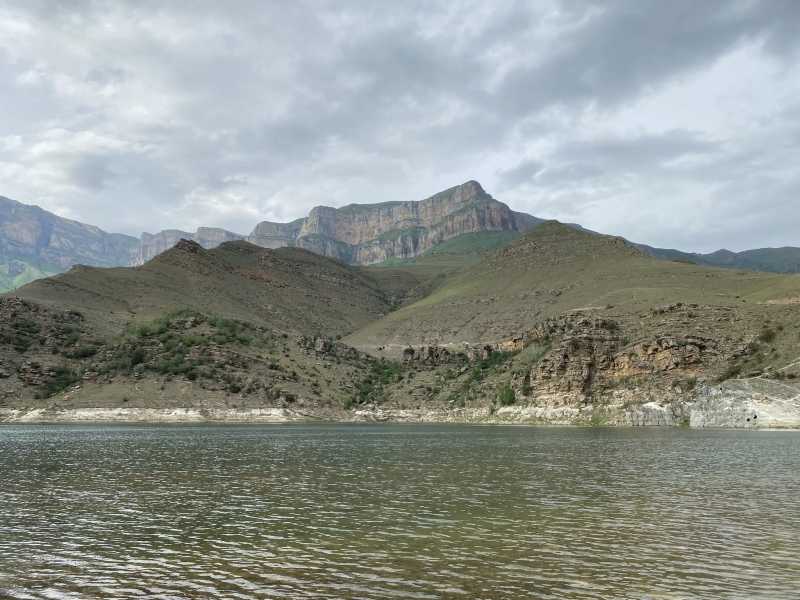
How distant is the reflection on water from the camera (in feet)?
47.3

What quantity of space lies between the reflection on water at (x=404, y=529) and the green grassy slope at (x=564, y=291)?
8304 centimetres

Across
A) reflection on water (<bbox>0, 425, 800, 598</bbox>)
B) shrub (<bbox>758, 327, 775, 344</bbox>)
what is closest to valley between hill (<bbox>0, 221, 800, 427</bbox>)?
shrub (<bbox>758, 327, 775, 344</bbox>)

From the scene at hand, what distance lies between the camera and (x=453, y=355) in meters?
141

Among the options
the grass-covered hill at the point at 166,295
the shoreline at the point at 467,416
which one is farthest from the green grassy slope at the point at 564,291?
the shoreline at the point at 467,416

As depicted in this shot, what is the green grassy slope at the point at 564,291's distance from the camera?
117856 millimetres

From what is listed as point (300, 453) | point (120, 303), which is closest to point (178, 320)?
point (120, 303)

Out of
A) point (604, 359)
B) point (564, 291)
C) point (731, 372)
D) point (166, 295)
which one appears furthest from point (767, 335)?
point (166, 295)

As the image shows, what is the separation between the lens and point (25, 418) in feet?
326

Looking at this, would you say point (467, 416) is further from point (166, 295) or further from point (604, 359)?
point (166, 295)

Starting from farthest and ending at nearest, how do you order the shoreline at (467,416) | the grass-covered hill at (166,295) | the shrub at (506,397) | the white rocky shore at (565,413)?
the grass-covered hill at (166,295) < the shrub at (506,397) < the shoreline at (467,416) < the white rocky shore at (565,413)

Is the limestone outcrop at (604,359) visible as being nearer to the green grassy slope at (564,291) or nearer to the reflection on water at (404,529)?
the green grassy slope at (564,291)

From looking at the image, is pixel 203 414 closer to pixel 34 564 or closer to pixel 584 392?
pixel 584 392

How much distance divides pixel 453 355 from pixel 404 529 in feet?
399

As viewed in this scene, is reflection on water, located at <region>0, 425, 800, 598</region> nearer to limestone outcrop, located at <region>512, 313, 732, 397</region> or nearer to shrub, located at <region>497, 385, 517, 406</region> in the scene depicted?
limestone outcrop, located at <region>512, 313, 732, 397</region>
